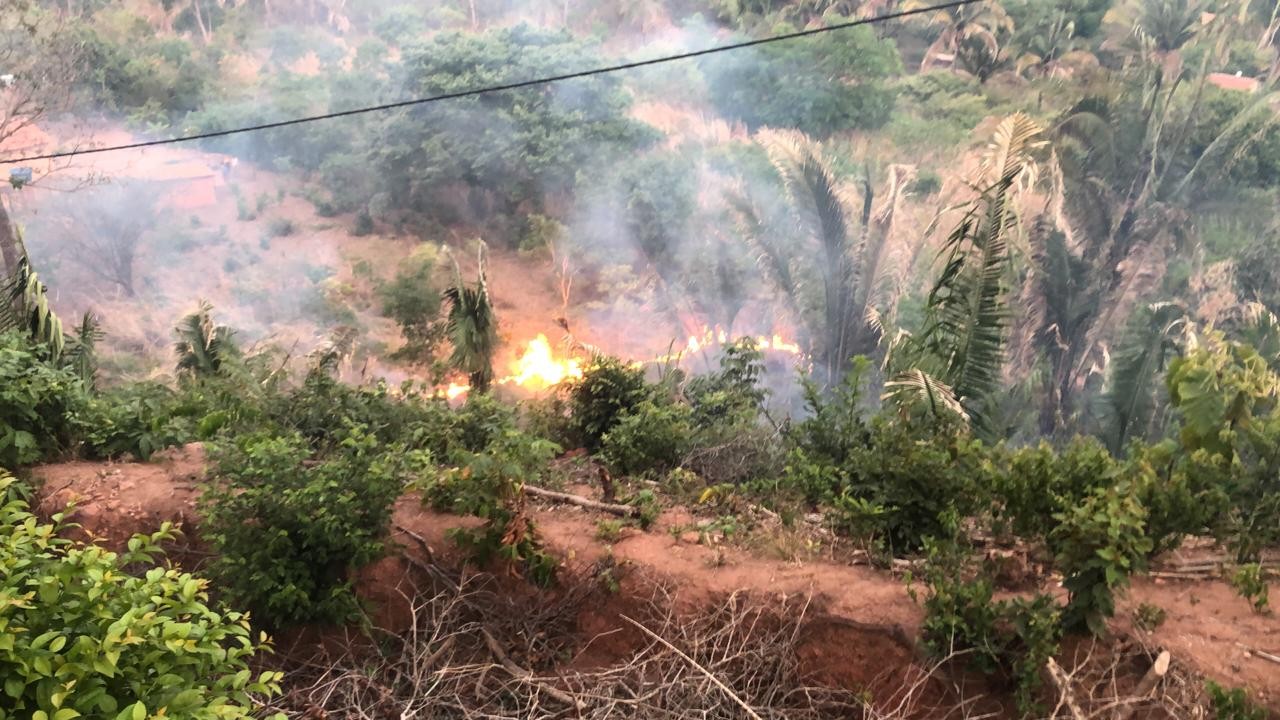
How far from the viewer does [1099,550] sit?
3381mm

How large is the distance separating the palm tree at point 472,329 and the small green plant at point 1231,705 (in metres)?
7.37

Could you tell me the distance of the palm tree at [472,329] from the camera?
30.4 ft

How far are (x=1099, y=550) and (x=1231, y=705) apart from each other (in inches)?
31.2

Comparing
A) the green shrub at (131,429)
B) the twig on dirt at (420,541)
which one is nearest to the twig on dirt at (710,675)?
the twig on dirt at (420,541)

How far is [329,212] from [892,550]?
17.5 m

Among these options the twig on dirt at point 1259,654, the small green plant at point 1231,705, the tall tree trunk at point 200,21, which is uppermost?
the tall tree trunk at point 200,21

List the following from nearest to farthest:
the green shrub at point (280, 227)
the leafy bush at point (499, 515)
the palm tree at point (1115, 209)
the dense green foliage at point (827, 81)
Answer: the leafy bush at point (499, 515) → the palm tree at point (1115, 209) → the green shrub at point (280, 227) → the dense green foliage at point (827, 81)

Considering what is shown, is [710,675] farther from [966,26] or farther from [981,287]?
[966,26]

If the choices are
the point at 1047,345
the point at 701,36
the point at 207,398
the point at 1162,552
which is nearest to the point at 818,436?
the point at 1162,552

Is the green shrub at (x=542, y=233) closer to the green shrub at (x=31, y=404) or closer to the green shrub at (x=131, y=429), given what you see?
the green shrub at (x=131, y=429)

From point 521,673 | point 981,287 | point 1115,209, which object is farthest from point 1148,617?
point 1115,209

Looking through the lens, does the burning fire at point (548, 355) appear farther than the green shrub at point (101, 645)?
Yes

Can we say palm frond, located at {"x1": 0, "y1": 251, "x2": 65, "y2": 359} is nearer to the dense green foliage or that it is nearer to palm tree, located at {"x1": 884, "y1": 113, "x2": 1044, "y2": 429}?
palm tree, located at {"x1": 884, "y1": 113, "x2": 1044, "y2": 429}

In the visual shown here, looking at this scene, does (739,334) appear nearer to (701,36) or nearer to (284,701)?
(701,36)
